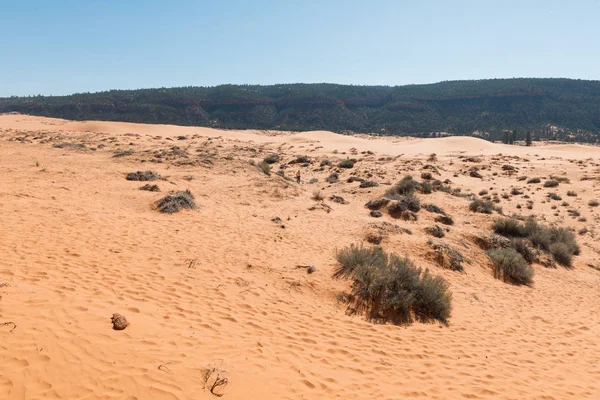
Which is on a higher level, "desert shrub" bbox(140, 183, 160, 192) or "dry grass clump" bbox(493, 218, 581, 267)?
"desert shrub" bbox(140, 183, 160, 192)

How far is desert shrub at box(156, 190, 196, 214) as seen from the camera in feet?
39.0

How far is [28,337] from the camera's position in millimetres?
4195

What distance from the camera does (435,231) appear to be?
41.8 feet

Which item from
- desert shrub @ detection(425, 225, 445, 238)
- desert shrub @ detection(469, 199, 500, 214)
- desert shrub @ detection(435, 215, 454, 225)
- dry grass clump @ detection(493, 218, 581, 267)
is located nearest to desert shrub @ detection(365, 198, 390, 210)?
desert shrub @ detection(435, 215, 454, 225)

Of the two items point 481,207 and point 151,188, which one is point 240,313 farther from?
point 481,207

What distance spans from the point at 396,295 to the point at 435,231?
20.6 ft

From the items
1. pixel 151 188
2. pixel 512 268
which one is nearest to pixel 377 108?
pixel 151 188

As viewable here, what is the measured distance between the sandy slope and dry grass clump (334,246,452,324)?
35cm

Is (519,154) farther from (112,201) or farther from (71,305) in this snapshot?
(71,305)

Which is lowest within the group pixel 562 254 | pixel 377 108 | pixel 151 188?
pixel 562 254

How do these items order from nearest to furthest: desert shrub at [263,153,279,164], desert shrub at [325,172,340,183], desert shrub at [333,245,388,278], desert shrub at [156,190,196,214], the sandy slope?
the sandy slope
desert shrub at [333,245,388,278]
desert shrub at [156,190,196,214]
desert shrub at [325,172,340,183]
desert shrub at [263,153,279,164]

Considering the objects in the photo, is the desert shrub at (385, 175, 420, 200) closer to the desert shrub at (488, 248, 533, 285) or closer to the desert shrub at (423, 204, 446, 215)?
the desert shrub at (423, 204, 446, 215)

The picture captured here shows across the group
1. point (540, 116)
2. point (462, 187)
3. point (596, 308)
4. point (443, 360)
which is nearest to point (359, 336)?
point (443, 360)

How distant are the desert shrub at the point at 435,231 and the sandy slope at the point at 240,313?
0.29m
